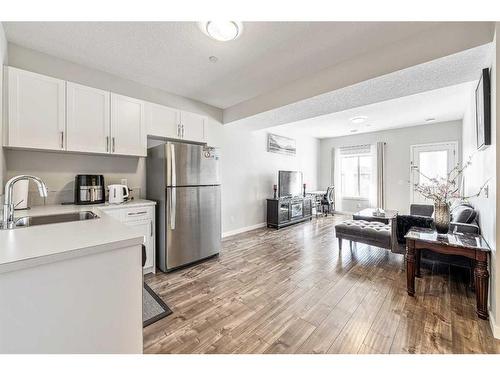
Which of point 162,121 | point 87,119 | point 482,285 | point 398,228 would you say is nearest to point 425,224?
point 398,228

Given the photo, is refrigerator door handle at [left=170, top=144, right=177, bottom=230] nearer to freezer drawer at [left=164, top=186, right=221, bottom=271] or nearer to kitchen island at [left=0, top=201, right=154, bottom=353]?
freezer drawer at [left=164, top=186, right=221, bottom=271]

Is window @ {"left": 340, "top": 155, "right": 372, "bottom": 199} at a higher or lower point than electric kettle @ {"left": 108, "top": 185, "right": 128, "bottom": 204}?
higher

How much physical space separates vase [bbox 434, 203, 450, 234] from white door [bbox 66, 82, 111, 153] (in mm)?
3831

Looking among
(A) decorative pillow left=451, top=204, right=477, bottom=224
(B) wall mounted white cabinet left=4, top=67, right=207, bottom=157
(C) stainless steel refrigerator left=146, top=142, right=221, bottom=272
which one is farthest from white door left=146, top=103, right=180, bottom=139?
(A) decorative pillow left=451, top=204, right=477, bottom=224

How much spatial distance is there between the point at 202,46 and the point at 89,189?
81.8 inches

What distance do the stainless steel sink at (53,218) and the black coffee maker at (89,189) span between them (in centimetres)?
55

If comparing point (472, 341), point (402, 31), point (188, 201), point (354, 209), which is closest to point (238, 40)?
point (402, 31)

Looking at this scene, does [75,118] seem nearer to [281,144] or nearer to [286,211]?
[286,211]

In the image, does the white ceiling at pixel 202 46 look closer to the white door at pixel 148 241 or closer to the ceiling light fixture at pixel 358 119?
the white door at pixel 148 241

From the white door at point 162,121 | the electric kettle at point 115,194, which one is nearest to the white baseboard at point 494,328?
the electric kettle at point 115,194

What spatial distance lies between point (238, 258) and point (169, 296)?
1.22 m

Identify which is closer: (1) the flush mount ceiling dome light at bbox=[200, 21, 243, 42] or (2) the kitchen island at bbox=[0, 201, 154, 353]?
(2) the kitchen island at bbox=[0, 201, 154, 353]

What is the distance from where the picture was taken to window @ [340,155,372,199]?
6.68 m
